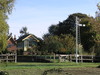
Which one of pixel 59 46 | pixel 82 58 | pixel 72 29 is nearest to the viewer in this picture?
pixel 82 58

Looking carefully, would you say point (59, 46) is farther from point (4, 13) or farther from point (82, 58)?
point (4, 13)

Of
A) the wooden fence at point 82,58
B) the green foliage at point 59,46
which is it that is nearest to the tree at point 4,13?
the wooden fence at point 82,58

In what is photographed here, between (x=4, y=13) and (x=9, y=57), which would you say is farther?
(x=9, y=57)

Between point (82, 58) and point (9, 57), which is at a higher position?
point (9, 57)

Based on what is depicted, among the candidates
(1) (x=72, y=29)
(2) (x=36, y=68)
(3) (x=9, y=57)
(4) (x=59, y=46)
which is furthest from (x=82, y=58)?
(1) (x=72, y=29)

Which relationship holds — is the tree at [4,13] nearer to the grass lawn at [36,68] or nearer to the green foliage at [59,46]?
the grass lawn at [36,68]

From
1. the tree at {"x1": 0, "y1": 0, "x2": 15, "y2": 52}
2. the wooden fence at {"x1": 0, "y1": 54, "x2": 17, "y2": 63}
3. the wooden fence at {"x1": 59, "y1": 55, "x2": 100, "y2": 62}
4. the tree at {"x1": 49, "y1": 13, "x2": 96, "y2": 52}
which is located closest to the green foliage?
the tree at {"x1": 49, "y1": 13, "x2": 96, "y2": 52}

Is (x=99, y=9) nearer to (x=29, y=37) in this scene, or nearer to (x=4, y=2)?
(x=4, y=2)

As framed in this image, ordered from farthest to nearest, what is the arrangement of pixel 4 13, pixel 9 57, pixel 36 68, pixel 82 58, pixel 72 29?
1. pixel 72 29
2. pixel 82 58
3. pixel 9 57
4. pixel 4 13
5. pixel 36 68

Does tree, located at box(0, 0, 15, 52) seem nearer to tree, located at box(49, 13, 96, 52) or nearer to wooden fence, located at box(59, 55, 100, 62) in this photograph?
wooden fence, located at box(59, 55, 100, 62)

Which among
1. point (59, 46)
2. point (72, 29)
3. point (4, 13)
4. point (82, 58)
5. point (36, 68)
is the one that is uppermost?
point (72, 29)

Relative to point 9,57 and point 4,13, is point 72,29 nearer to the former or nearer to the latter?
point 9,57

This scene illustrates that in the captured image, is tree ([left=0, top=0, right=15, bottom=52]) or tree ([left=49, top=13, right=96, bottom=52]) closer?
tree ([left=0, top=0, right=15, bottom=52])

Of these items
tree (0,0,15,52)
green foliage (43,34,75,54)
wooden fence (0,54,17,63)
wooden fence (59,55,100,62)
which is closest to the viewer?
tree (0,0,15,52)
